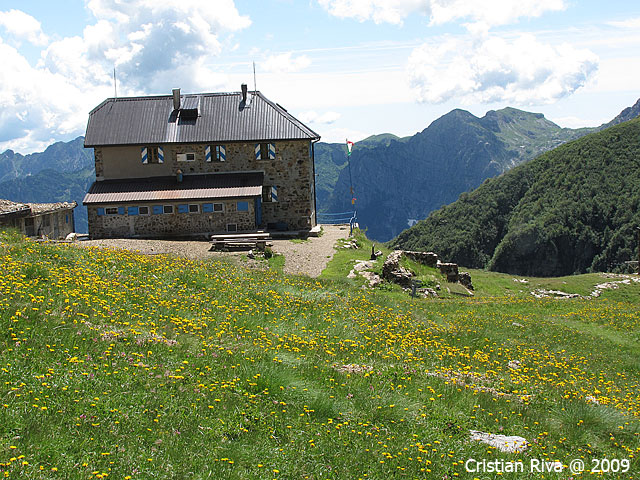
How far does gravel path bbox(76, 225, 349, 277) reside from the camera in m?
27.5

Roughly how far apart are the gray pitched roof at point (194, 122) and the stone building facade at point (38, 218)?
20.4 feet

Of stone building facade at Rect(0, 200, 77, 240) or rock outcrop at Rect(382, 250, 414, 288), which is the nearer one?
rock outcrop at Rect(382, 250, 414, 288)

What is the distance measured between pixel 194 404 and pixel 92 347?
2.29 meters

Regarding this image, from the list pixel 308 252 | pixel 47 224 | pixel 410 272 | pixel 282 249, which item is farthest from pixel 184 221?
pixel 410 272

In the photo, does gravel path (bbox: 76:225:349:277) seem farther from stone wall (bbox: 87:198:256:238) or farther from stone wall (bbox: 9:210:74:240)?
stone wall (bbox: 9:210:74:240)

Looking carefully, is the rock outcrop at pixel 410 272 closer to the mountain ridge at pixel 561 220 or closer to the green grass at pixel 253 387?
the green grass at pixel 253 387

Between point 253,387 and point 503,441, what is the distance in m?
3.67

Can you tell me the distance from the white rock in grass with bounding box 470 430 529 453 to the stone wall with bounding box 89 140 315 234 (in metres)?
32.1

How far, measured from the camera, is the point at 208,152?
39219 millimetres

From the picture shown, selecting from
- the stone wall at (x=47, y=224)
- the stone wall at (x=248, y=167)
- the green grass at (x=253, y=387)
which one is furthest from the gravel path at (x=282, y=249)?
the green grass at (x=253, y=387)

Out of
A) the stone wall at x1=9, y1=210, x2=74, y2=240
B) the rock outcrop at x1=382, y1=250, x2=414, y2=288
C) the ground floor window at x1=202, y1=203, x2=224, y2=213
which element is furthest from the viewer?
the stone wall at x1=9, y1=210, x2=74, y2=240

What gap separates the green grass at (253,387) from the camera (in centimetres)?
649

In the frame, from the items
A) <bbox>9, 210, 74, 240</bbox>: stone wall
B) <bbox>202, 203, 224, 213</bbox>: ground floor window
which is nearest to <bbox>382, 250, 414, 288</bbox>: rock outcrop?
<bbox>202, 203, 224, 213</bbox>: ground floor window

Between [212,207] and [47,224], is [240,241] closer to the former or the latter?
[212,207]
